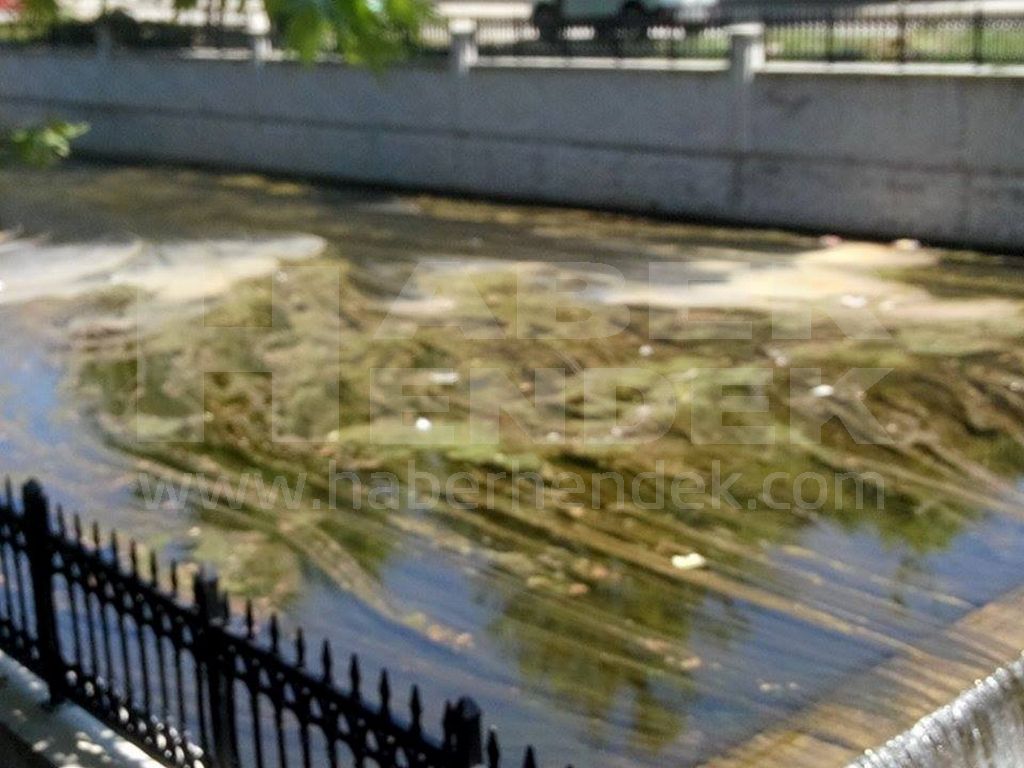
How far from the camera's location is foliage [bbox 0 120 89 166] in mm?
5914

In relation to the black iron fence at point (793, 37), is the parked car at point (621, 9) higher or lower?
higher

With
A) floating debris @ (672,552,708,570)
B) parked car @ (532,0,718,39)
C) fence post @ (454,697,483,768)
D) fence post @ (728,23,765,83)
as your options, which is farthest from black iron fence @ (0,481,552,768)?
parked car @ (532,0,718,39)

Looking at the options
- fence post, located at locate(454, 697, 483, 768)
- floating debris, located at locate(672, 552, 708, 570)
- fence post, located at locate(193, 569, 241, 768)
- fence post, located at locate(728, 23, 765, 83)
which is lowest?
floating debris, located at locate(672, 552, 708, 570)

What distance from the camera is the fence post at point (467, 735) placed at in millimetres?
3293

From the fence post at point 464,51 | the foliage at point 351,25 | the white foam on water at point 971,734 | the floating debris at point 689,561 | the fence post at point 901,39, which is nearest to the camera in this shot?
the foliage at point 351,25

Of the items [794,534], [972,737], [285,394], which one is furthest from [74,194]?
[972,737]

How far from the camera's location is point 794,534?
783cm

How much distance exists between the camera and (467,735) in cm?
330

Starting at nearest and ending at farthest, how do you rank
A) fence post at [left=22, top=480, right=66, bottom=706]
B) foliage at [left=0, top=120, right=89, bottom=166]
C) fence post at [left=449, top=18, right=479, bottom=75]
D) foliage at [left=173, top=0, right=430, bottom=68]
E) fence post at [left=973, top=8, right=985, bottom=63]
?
foliage at [left=173, top=0, right=430, bottom=68]
fence post at [left=22, top=480, right=66, bottom=706]
foliage at [left=0, top=120, right=89, bottom=166]
fence post at [left=973, top=8, right=985, bottom=63]
fence post at [left=449, top=18, right=479, bottom=75]

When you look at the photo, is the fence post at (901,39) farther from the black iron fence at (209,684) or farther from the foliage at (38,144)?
the black iron fence at (209,684)

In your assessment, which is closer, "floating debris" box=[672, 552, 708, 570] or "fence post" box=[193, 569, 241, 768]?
"fence post" box=[193, 569, 241, 768]

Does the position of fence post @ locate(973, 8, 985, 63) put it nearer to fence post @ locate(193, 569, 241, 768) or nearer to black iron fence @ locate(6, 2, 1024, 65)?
black iron fence @ locate(6, 2, 1024, 65)

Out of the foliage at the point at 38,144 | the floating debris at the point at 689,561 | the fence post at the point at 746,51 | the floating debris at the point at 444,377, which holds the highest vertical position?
the fence post at the point at 746,51

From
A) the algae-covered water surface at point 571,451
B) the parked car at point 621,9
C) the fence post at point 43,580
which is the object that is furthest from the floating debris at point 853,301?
the parked car at point 621,9
